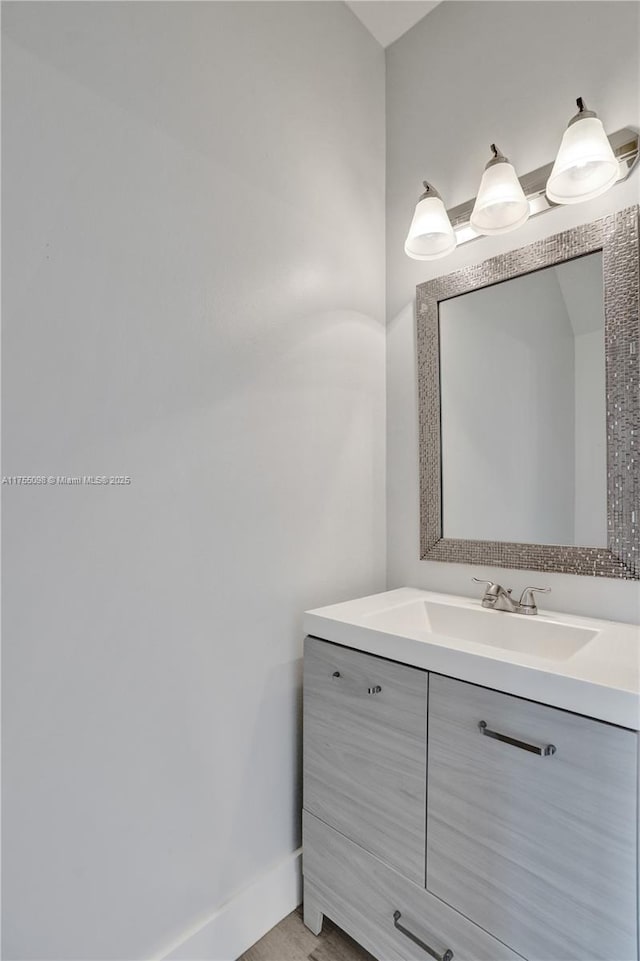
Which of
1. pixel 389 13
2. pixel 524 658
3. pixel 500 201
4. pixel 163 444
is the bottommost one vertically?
pixel 524 658

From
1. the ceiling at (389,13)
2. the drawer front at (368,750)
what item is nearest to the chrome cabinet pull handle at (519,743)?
the drawer front at (368,750)

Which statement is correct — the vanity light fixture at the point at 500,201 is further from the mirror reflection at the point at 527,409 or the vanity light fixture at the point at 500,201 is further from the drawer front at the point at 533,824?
the drawer front at the point at 533,824

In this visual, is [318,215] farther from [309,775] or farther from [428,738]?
[309,775]

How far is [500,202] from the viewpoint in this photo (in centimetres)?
128

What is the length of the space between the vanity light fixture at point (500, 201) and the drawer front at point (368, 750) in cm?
118

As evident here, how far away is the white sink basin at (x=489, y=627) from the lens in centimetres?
114

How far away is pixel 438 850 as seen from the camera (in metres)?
0.99

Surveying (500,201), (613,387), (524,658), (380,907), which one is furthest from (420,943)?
(500,201)

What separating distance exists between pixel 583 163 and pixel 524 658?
1.13 m

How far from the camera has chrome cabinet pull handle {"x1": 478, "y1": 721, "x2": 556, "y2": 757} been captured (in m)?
0.82

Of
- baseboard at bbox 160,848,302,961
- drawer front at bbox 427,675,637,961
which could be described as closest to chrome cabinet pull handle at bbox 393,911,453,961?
drawer front at bbox 427,675,637,961

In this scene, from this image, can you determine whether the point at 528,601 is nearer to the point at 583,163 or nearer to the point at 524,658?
the point at 524,658

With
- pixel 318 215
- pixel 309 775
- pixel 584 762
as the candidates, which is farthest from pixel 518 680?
pixel 318 215

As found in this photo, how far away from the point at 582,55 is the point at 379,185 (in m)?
0.69
